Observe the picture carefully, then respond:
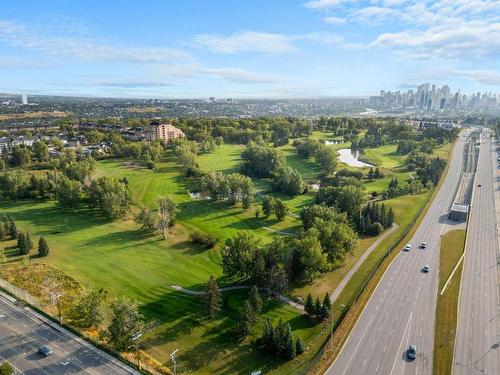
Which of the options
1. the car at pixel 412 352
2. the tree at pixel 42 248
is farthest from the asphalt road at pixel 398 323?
the tree at pixel 42 248

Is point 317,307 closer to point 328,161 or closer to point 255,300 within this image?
point 255,300

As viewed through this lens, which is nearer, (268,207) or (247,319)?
(247,319)

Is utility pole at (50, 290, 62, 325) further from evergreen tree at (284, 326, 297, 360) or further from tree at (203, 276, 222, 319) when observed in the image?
evergreen tree at (284, 326, 297, 360)

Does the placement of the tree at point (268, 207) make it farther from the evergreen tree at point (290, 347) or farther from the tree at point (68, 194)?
the evergreen tree at point (290, 347)

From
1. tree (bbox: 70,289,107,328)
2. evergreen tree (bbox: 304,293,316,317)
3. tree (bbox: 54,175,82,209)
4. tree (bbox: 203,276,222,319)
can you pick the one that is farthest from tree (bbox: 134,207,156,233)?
evergreen tree (bbox: 304,293,316,317)

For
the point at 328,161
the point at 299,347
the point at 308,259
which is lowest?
the point at 299,347

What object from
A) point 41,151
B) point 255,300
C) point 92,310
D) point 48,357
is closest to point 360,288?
point 255,300
